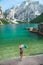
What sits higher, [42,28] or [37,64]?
[37,64]

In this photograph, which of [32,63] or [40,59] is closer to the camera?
[32,63]

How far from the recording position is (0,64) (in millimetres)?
15773

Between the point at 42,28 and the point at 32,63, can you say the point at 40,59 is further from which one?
the point at 42,28

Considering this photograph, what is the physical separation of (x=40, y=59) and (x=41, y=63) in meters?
1.32

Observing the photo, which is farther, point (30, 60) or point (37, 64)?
point (30, 60)

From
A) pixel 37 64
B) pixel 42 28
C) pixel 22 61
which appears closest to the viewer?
pixel 37 64

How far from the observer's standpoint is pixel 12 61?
54.4 feet

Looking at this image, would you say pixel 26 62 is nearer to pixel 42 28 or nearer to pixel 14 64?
pixel 14 64

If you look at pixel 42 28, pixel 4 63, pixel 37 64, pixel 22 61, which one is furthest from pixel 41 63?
pixel 42 28

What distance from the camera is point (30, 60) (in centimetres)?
1667

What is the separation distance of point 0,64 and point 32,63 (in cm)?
259

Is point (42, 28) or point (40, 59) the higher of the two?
point (40, 59)

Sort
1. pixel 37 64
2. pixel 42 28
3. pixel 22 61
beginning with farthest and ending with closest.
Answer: pixel 42 28 < pixel 22 61 < pixel 37 64

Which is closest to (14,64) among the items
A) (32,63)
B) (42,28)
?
(32,63)
